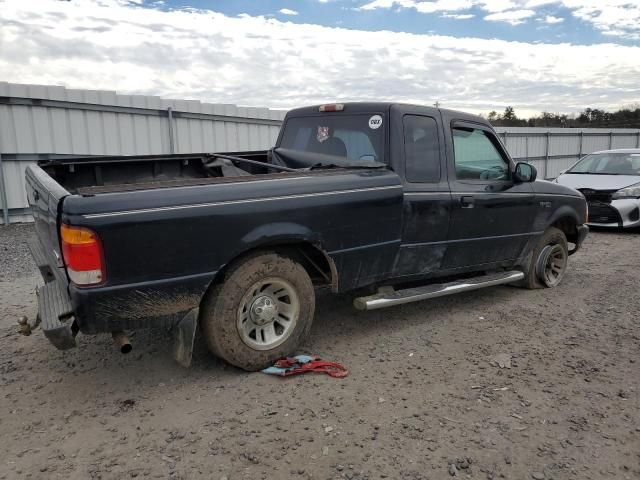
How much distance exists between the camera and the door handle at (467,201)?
186 inches

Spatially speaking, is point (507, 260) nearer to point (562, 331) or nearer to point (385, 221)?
point (562, 331)

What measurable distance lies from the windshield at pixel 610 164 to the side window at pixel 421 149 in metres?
7.50

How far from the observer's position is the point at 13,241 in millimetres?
8586

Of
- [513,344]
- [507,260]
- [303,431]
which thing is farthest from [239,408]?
[507,260]

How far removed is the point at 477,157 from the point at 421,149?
0.87 meters

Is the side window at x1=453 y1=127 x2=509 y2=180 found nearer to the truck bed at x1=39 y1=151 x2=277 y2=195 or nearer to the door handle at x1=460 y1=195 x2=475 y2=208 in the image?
the door handle at x1=460 y1=195 x2=475 y2=208

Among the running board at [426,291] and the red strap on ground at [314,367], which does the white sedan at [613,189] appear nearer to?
the running board at [426,291]

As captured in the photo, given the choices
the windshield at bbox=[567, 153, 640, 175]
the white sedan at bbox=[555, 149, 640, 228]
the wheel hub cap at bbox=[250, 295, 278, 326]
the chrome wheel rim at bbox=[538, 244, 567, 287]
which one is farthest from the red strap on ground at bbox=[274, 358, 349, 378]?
the windshield at bbox=[567, 153, 640, 175]

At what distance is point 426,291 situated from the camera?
4.59m

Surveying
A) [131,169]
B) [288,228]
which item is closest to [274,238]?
[288,228]

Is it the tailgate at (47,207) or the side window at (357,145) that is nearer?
the tailgate at (47,207)

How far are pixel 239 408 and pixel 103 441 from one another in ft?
2.60

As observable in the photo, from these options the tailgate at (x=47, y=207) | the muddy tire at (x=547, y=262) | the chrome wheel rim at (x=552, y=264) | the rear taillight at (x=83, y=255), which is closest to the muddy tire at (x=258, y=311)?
the rear taillight at (x=83, y=255)

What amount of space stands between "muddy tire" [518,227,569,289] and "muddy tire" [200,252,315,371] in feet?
10.2
